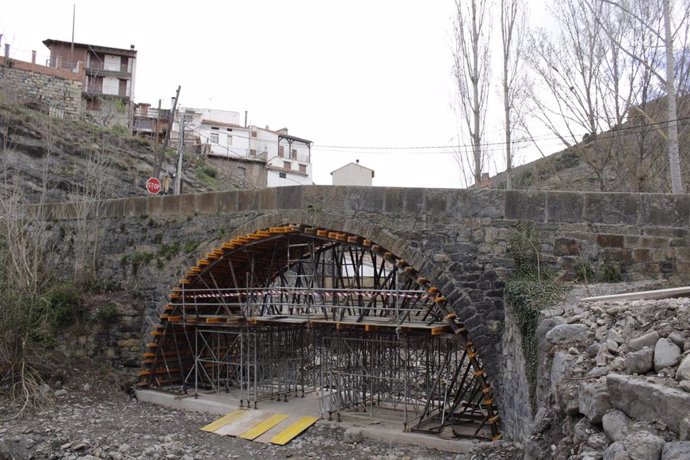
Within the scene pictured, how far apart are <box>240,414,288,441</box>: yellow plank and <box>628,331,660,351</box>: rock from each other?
26.0 feet

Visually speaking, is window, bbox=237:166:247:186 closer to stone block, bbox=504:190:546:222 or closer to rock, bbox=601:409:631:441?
stone block, bbox=504:190:546:222

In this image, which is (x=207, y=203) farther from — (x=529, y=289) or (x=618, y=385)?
(x=618, y=385)

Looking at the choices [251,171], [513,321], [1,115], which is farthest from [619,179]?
[251,171]

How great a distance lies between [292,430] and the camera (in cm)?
1088

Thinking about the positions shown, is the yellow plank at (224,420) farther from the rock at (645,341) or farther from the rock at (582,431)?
the rock at (645,341)

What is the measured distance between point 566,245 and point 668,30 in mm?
5046

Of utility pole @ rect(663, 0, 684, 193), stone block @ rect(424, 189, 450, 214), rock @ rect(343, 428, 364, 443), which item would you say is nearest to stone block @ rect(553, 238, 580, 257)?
stone block @ rect(424, 189, 450, 214)

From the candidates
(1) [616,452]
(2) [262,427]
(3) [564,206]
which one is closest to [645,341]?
(1) [616,452]

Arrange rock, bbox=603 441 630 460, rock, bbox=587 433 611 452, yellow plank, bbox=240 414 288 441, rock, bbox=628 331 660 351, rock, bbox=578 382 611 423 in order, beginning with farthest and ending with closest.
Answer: yellow plank, bbox=240 414 288 441 < rock, bbox=628 331 660 351 < rock, bbox=578 382 611 423 < rock, bbox=587 433 611 452 < rock, bbox=603 441 630 460

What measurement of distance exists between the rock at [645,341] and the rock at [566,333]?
0.84m

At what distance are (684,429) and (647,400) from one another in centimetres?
35

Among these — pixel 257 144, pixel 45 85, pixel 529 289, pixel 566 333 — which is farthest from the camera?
pixel 257 144

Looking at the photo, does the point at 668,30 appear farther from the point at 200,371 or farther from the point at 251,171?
the point at 251,171

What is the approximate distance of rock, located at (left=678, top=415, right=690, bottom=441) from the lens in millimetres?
3028
